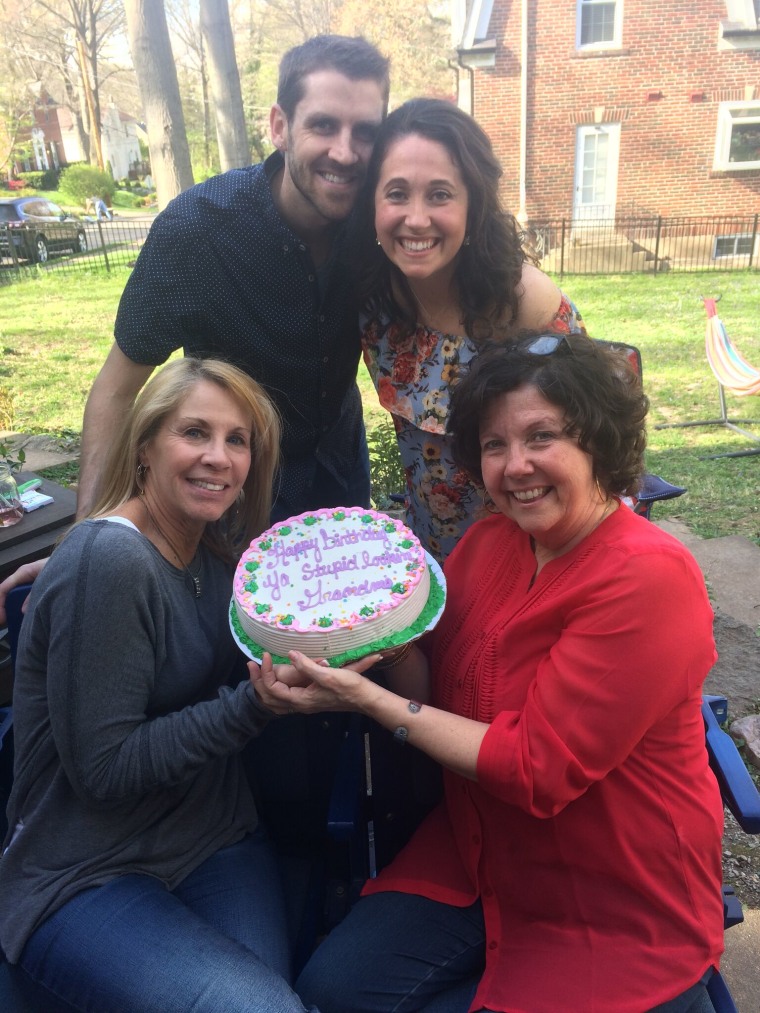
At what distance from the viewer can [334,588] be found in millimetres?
1703

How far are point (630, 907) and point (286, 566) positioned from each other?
3.28ft

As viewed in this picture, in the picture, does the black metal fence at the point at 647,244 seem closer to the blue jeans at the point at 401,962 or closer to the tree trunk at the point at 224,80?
the tree trunk at the point at 224,80

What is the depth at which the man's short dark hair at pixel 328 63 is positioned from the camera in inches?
82.4

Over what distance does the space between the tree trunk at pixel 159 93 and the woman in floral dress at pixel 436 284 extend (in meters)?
5.87

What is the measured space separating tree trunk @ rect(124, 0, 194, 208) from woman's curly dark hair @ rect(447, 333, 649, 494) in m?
6.62

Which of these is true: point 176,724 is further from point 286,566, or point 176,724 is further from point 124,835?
point 286,566

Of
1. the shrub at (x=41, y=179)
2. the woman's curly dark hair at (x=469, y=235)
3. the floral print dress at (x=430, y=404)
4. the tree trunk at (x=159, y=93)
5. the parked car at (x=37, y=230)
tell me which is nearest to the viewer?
the woman's curly dark hair at (x=469, y=235)

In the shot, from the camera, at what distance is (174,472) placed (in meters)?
1.81

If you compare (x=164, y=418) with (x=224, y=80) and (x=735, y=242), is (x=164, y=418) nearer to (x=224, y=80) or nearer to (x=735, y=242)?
(x=224, y=80)

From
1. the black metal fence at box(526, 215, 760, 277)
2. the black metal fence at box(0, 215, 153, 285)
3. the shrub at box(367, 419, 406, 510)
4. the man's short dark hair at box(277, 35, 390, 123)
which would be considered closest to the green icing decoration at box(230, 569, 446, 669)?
the man's short dark hair at box(277, 35, 390, 123)

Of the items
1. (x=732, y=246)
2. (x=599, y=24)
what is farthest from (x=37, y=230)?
(x=732, y=246)

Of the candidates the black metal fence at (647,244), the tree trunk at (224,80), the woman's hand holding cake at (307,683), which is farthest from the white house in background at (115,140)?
the woman's hand holding cake at (307,683)

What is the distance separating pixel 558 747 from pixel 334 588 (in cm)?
57

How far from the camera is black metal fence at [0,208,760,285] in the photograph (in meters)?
15.0
